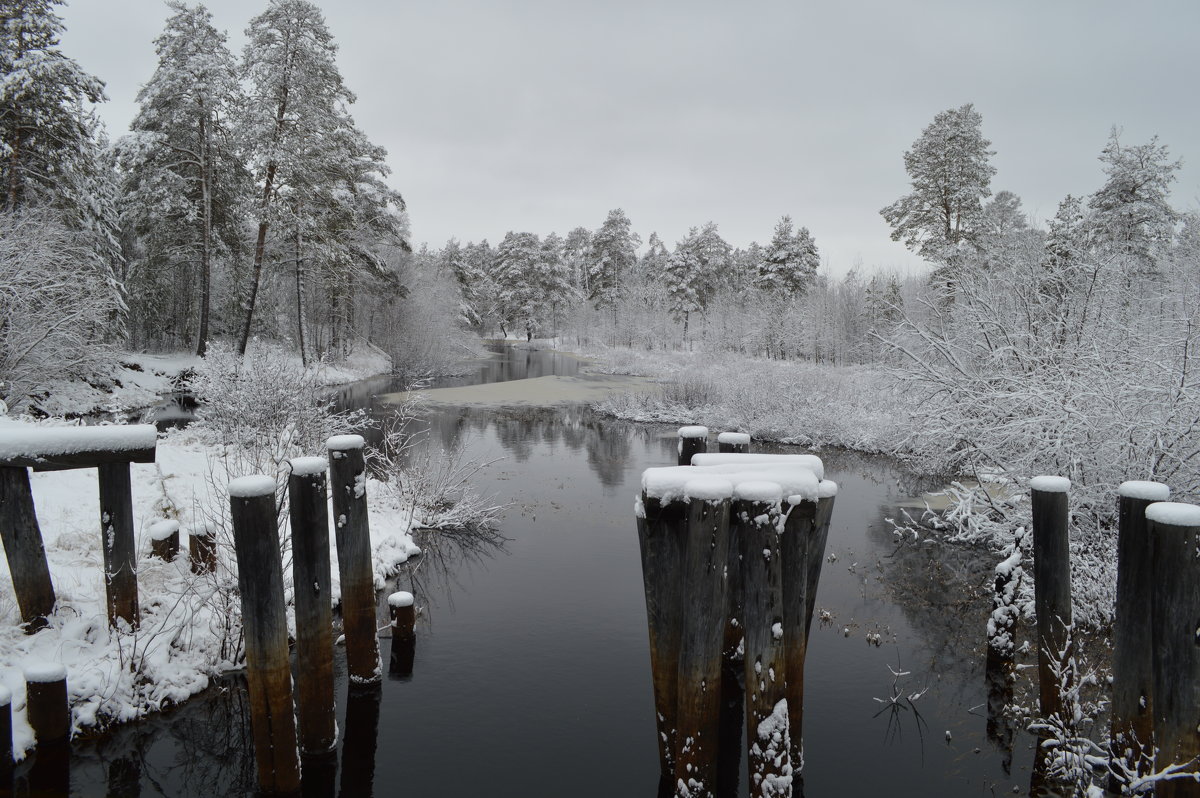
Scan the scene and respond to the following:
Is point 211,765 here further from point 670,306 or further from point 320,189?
point 670,306

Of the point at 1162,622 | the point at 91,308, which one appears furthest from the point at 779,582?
the point at 91,308

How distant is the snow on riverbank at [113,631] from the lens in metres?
5.45

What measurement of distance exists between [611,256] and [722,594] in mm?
78326

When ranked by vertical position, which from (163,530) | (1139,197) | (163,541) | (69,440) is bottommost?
(163,541)

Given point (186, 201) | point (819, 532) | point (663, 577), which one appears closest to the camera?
point (663, 577)

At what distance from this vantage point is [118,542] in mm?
5547

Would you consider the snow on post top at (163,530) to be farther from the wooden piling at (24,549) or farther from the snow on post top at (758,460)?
the snow on post top at (758,460)

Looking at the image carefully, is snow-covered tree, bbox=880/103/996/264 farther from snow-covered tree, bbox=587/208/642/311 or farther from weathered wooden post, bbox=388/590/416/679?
snow-covered tree, bbox=587/208/642/311

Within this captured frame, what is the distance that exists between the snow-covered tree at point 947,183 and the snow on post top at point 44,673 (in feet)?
105

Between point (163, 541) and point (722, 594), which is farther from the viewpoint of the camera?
point (163, 541)

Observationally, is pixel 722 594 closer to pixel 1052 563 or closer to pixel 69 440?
pixel 1052 563

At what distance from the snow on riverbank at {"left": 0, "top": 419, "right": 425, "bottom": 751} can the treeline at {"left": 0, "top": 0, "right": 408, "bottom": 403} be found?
1096cm

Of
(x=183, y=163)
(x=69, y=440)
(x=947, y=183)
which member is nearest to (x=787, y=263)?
(x=947, y=183)

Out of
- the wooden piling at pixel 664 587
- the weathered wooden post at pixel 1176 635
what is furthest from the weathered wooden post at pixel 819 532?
the weathered wooden post at pixel 1176 635
